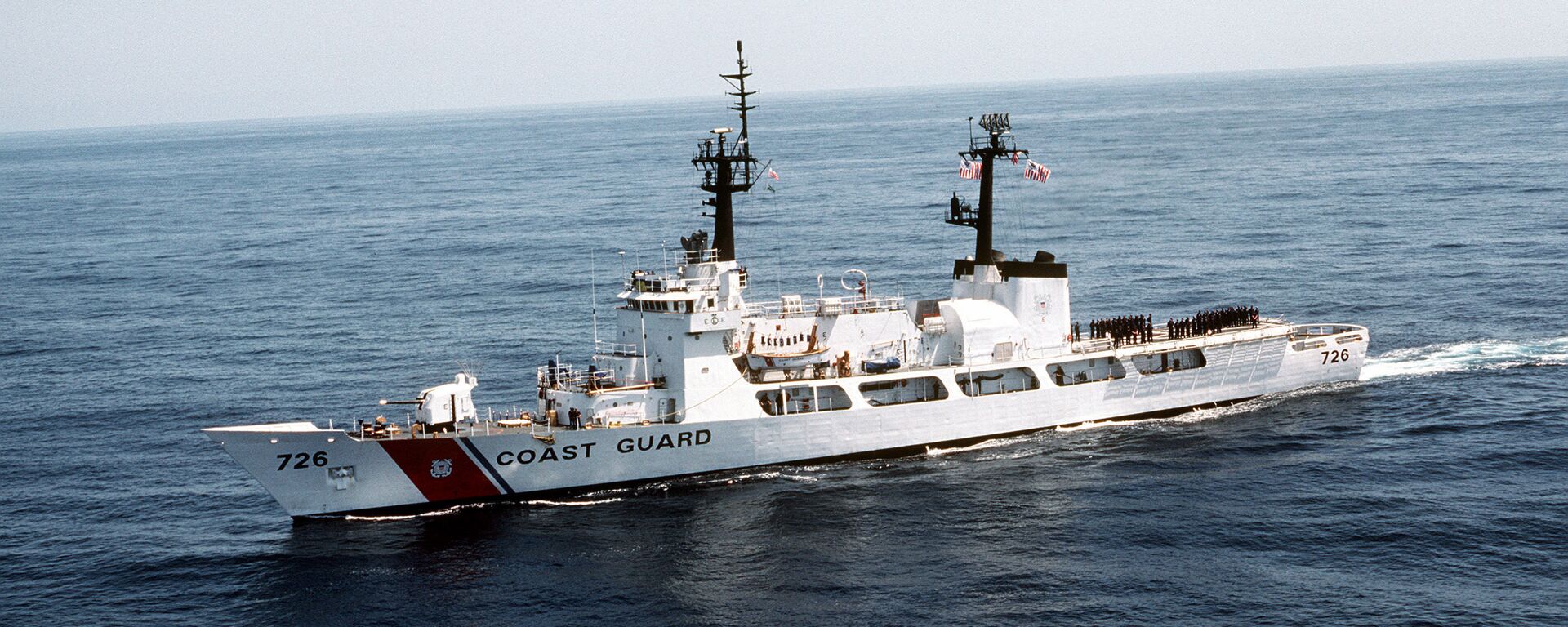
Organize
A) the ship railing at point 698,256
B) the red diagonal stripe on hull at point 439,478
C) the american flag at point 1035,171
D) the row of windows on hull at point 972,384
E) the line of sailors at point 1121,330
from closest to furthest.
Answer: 1. the red diagonal stripe on hull at point 439,478
2. the ship railing at point 698,256
3. the row of windows on hull at point 972,384
4. the american flag at point 1035,171
5. the line of sailors at point 1121,330

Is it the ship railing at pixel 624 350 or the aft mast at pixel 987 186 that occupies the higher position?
the aft mast at pixel 987 186

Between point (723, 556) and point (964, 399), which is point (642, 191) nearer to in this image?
point (964, 399)

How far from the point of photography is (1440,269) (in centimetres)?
7344

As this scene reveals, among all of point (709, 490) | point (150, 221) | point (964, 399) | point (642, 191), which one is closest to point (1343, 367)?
point (964, 399)

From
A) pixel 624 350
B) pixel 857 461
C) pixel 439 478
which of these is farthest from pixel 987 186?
pixel 439 478

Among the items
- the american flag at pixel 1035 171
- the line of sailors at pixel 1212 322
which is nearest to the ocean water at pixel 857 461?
the line of sailors at pixel 1212 322

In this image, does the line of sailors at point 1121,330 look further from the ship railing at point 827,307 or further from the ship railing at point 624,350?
the ship railing at point 624,350

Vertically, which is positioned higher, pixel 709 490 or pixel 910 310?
pixel 910 310

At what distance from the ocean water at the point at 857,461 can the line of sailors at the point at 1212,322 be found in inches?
129

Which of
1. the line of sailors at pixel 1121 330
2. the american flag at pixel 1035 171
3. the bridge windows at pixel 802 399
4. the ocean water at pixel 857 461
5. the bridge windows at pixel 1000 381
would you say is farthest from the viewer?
the line of sailors at pixel 1121 330

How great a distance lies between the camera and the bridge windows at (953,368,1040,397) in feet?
164

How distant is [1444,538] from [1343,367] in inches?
752

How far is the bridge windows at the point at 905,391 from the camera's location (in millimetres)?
48906

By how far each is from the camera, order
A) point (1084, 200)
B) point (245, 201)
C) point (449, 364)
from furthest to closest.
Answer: point (245, 201) → point (1084, 200) → point (449, 364)
